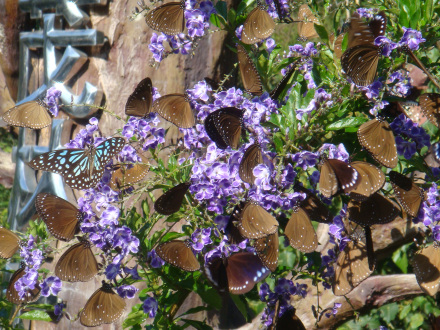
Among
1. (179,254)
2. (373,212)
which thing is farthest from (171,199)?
(373,212)

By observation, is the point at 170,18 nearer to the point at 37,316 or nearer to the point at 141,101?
the point at 141,101

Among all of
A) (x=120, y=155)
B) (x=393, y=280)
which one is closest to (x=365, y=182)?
(x=120, y=155)

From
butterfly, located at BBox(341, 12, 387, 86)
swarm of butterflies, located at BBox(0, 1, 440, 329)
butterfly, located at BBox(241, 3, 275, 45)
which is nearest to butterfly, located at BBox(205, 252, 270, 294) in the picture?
swarm of butterflies, located at BBox(0, 1, 440, 329)

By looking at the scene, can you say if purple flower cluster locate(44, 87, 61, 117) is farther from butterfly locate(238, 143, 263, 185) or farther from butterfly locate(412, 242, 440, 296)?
butterfly locate(412, 242, 440, 296)

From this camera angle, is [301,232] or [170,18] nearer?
[301,232]

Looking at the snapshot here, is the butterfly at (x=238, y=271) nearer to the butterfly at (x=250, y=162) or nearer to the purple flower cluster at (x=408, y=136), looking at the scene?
the butterfly at (x=250, y=162)

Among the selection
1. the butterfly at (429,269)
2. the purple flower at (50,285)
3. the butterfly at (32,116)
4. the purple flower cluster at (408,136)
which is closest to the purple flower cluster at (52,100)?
the butterfly at (32,116)
